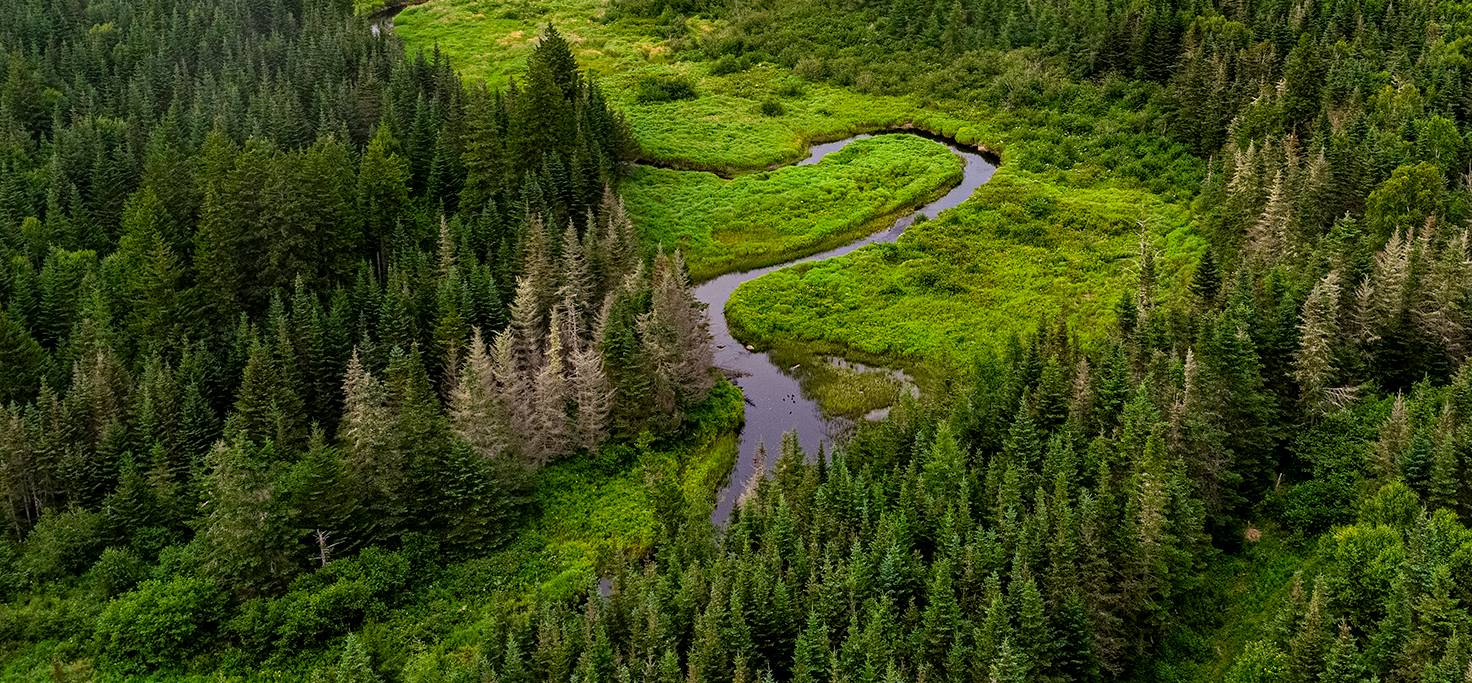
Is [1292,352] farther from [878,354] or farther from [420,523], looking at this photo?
→ [420,523]

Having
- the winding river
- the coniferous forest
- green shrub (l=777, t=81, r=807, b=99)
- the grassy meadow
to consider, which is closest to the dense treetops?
the coniferous forest

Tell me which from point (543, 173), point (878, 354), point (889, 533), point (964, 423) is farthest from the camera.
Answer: point (543, 173)

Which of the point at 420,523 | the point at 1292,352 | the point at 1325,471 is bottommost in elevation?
the point at 420,523

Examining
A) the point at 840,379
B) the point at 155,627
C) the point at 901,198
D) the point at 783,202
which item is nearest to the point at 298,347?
the point at 155,627

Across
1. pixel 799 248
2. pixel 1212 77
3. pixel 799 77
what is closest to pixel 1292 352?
pixel 799 248

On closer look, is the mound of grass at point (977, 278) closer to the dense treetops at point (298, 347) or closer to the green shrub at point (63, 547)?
the dense treetops at point (298, 347)

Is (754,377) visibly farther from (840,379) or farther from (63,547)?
(63,547)
